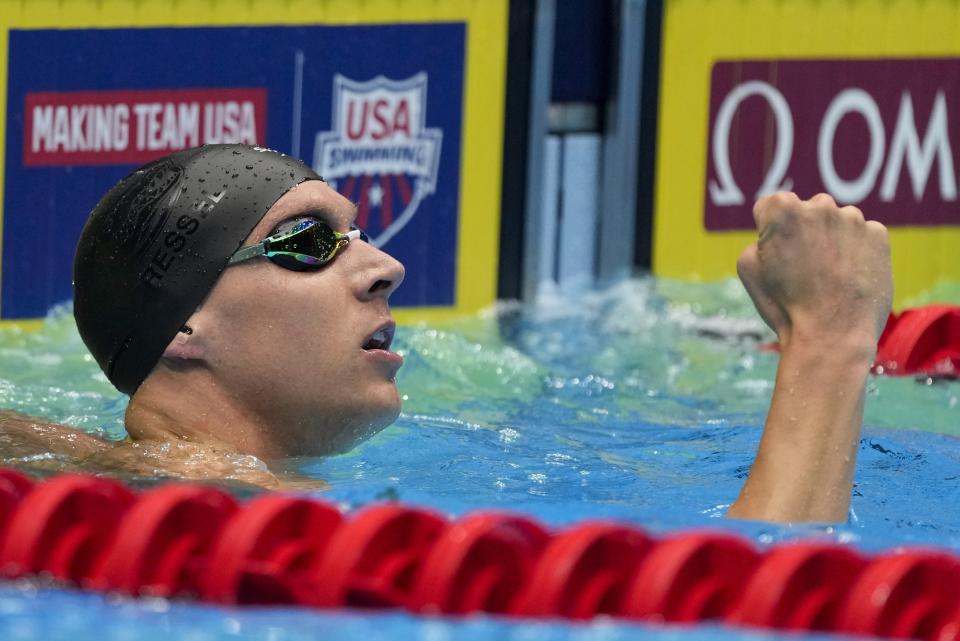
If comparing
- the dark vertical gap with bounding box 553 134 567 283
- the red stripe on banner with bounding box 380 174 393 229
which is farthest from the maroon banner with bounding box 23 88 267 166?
the dark vertical gap with bounding box 553 134 567 283

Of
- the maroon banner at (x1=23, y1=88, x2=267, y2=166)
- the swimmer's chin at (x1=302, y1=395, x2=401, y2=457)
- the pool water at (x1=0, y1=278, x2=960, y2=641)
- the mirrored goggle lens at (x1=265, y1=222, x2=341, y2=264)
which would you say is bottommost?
the pool water at (x1=0, y1=278, x2=960, y2=641)

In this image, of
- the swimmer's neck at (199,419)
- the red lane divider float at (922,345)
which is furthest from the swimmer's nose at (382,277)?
the red lane divider float at (922,345)

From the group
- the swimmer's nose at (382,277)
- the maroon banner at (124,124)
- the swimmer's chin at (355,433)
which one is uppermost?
the maroon banner at (124,124)

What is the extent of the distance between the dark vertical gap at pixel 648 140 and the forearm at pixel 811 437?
3.25 meters

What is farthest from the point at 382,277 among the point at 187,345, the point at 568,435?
the point at 568,435

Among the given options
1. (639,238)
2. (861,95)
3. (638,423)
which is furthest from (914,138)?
(638,423)

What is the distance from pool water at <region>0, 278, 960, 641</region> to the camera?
1578mm

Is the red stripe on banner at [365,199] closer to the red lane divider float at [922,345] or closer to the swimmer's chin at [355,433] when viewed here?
the red lane divider float at [922,345]

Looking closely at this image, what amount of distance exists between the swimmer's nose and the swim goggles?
0.07 meters

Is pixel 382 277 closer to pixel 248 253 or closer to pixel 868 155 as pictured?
pixel 248 253

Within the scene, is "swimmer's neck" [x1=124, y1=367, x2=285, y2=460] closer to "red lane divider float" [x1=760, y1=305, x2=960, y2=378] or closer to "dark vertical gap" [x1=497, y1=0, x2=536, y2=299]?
"red lane divider float" [x1=760, y1=305, x2=960, y2=378]

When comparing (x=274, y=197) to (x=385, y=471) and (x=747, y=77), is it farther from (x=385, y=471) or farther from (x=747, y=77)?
(x=747, y=77)

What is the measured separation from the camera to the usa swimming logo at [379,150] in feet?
16.4

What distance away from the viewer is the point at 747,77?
17.7 feet
